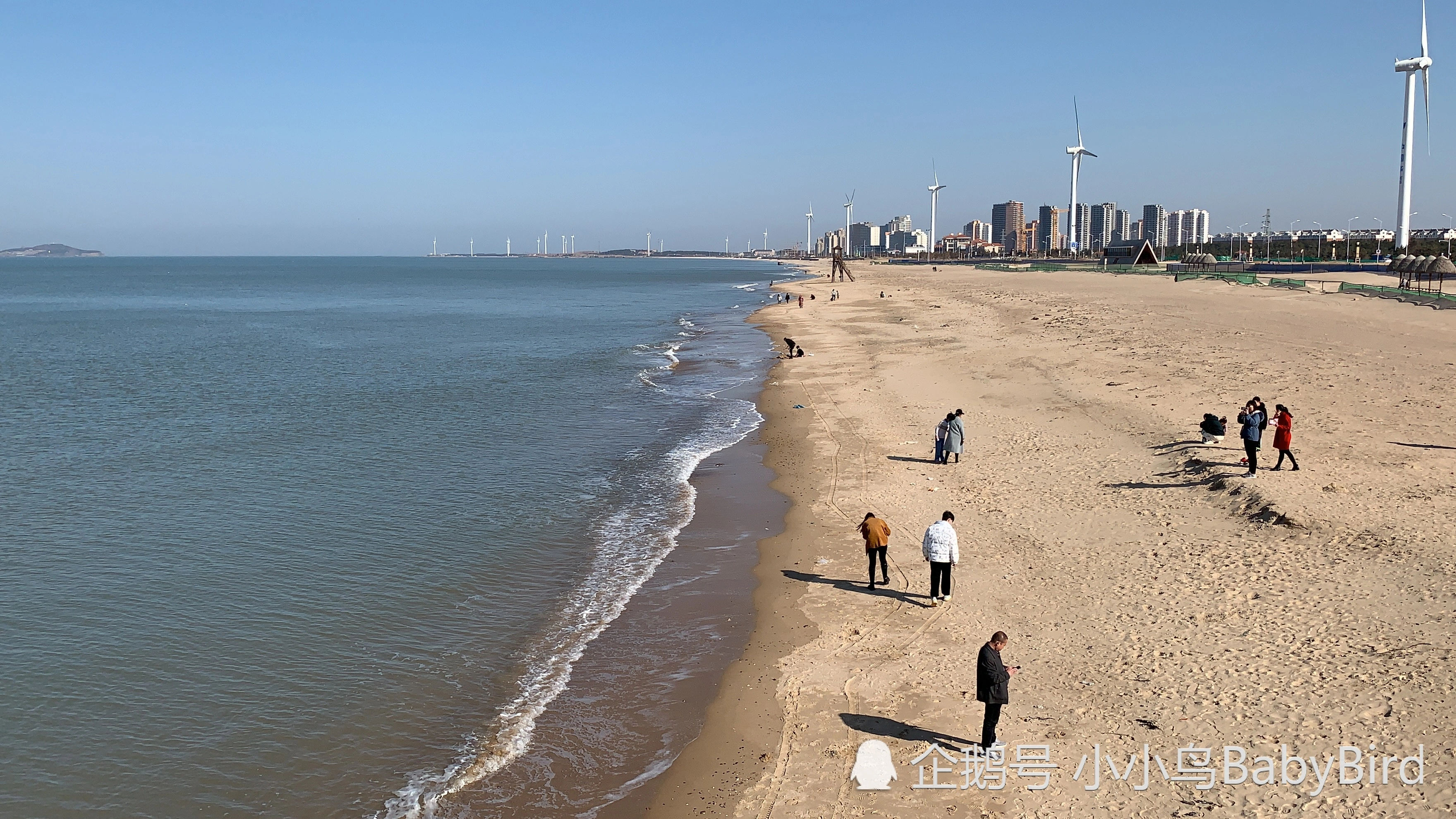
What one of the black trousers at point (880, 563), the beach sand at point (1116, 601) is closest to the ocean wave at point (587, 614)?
the beach sand at point (1116, 601)

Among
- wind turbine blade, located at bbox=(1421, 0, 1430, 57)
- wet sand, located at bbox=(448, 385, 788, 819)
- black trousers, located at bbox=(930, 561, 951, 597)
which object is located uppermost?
wind turbine blade, located at bbox=(1421, 0, 1430, 57)

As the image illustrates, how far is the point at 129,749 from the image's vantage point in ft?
37.2

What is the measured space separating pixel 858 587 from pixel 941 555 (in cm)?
199

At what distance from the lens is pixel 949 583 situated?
1438 cm

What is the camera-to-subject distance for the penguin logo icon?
970 cm

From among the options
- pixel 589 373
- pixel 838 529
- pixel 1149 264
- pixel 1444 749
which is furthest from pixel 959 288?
pixel 1444 749

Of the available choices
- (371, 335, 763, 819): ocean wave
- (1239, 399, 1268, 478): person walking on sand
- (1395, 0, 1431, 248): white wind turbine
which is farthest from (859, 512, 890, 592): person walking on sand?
(1395, 0, 1431, 248): white wind turbine

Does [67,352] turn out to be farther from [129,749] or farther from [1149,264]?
[1149,264]

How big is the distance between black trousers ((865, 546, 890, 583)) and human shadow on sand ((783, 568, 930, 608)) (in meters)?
0.20

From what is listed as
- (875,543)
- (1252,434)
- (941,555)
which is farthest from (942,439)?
(941,555)

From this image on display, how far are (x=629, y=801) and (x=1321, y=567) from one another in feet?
34.0

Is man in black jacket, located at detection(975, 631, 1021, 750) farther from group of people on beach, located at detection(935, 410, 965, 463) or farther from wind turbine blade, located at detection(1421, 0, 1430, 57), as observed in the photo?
wind turbine blade, located at detection(1421, 0, 1430, 57)

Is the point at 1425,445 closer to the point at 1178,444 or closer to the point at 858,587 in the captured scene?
the point at 1178,444

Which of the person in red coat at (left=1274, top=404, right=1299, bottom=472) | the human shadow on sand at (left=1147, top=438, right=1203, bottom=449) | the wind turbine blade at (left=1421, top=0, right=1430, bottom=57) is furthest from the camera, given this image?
the wind turbine blade at (left=1421, top=0, right=1430, bottom=57)
